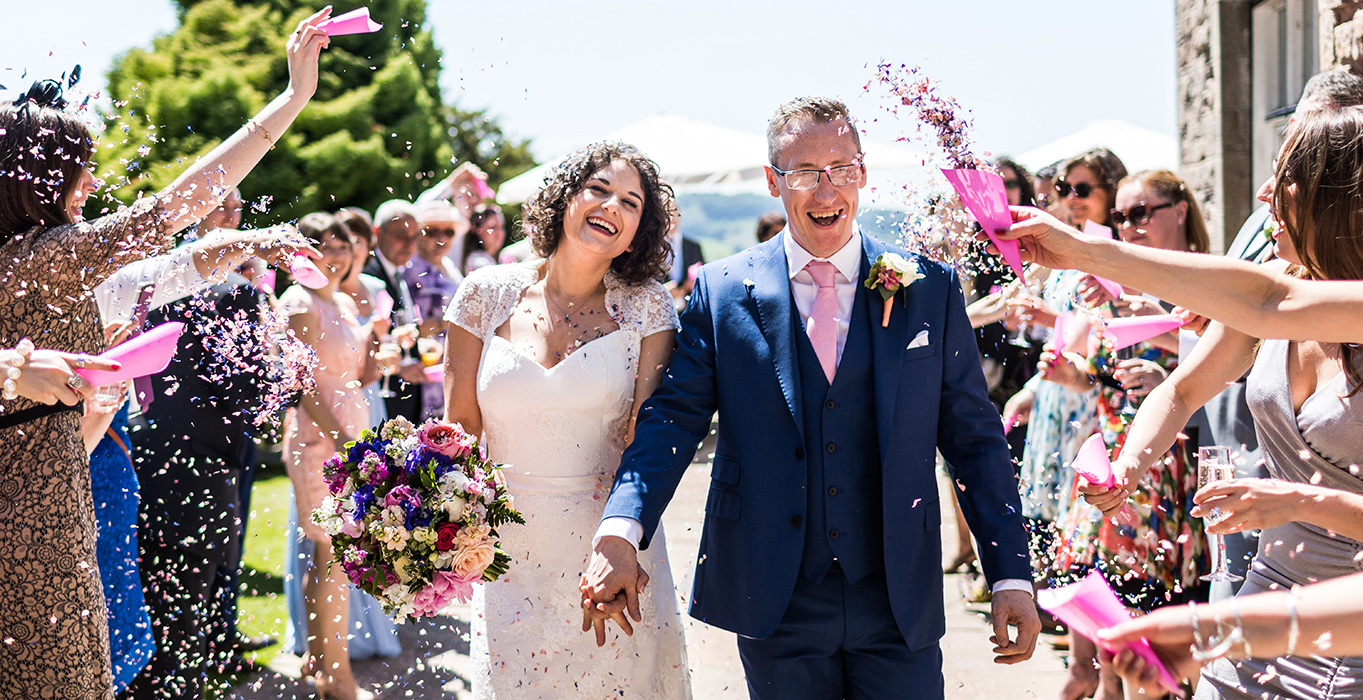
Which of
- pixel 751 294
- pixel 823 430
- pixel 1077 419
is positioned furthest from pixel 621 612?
pixel 1077 419

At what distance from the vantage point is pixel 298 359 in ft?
14.2

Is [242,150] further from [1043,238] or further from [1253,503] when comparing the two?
[1253,503]

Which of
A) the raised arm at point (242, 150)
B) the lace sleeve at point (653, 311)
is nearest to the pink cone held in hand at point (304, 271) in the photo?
the raised arm at point (242, 150)

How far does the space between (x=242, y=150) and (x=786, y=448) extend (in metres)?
1.94

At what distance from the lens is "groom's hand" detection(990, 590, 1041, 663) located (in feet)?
8.66

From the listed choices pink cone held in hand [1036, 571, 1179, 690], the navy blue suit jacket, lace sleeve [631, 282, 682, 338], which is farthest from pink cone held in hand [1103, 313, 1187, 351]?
pink cone held in hand [1036, 571, 1179, 690]

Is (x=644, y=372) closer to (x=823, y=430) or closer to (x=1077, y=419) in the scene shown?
(x=823, y=430)

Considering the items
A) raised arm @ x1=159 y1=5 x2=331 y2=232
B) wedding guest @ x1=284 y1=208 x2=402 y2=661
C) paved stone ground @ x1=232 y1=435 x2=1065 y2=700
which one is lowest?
paved stone ground @ x1=232 y1=435 x2=1065 y2=700

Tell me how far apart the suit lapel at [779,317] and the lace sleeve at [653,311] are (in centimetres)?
47

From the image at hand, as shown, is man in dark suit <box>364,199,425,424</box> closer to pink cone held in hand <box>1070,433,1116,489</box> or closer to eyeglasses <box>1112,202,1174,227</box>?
eyeglasses <box>1112,202,1174,227</box>

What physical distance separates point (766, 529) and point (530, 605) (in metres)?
0.93

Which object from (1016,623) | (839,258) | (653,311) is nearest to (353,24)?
(653,311)

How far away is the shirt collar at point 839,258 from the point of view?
9.66ft

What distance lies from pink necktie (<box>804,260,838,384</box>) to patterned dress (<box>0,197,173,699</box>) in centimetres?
197
